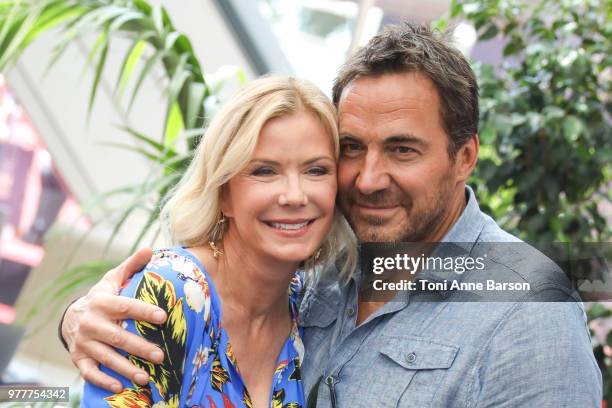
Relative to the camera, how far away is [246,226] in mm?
1534

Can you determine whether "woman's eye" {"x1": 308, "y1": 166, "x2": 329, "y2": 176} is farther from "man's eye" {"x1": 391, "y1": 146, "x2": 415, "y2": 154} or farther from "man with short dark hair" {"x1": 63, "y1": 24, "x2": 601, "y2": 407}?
"man's eye" {"x1": 391, "y1": 146, "x2": 415, "y2": 154}

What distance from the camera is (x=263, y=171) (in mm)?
1522

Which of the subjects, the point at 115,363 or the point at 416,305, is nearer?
the point at 115,363

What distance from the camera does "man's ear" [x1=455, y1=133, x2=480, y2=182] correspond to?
1.60m

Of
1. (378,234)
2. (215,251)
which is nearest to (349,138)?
(378,234)

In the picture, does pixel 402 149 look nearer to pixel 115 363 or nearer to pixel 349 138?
pixel 349 138

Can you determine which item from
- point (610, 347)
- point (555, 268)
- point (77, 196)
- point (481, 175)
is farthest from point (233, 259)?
point (77, 196)

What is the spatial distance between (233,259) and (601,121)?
1.41m

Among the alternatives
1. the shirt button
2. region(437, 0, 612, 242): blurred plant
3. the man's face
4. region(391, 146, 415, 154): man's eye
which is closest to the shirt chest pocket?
the shirt button

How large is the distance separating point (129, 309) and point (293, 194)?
0.38 m

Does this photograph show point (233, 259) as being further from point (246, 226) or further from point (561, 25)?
point (561, 25)

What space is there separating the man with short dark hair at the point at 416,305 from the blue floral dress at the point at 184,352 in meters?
0.03

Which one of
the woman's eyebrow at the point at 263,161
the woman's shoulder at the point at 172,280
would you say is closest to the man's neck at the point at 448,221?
the woman's eyebrow at the point at 263,161

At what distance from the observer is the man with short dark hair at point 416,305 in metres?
1.26
